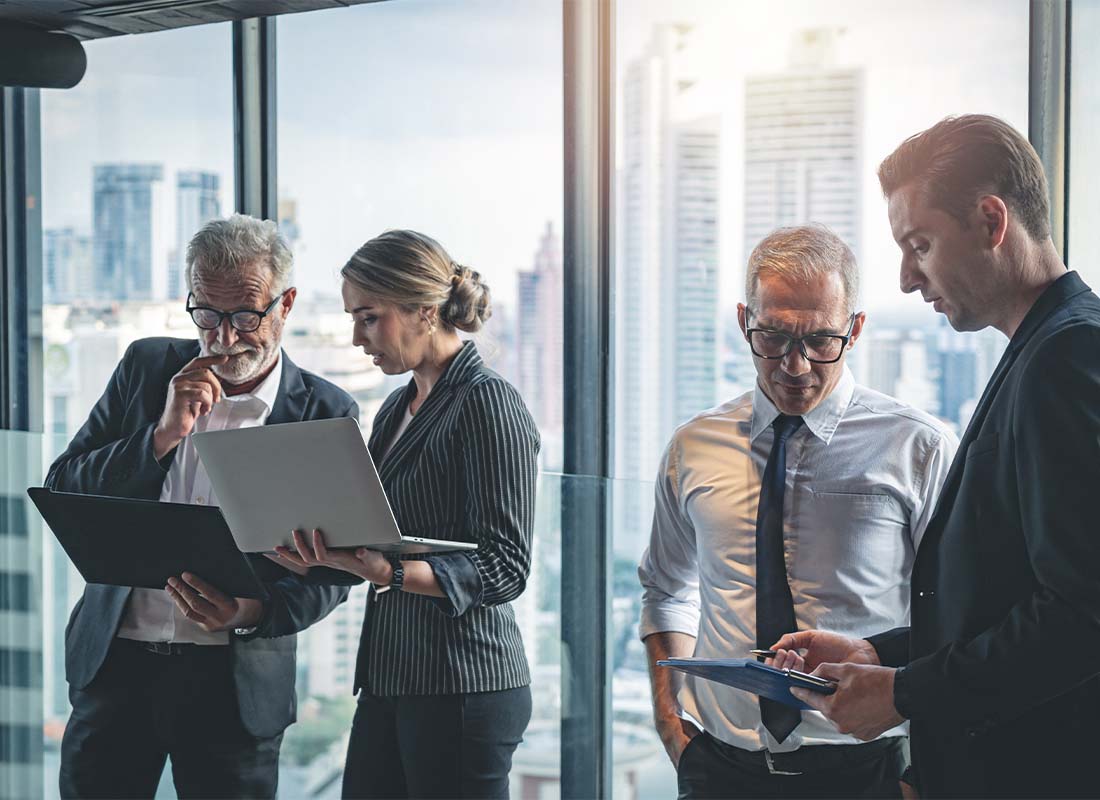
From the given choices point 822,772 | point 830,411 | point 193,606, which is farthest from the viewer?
point 193,606

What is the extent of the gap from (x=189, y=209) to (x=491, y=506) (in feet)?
6.51

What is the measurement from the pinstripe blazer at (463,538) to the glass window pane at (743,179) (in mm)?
692

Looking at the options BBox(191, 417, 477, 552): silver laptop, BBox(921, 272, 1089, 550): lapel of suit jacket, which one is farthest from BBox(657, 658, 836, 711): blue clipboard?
BBox(191, 417, 477, 552): silver laptop

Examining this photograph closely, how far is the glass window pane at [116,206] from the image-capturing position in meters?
3.57

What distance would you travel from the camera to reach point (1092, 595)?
1423mm

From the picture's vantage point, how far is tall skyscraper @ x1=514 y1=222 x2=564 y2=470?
299cm

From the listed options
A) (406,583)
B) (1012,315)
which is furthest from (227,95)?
(1012,315)

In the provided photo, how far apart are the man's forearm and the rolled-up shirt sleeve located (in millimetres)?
14

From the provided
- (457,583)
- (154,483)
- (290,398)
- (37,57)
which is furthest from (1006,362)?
(37,57)

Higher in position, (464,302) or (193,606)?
(464,302)

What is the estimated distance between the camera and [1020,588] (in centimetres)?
154

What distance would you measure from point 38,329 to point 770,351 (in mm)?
3012

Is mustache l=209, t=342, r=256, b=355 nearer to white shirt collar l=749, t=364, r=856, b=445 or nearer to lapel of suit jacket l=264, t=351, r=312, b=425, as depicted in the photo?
lapel of suit jacket l=264, t=351, r=312, b=425

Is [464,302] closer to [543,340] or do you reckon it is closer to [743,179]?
[543,340]
